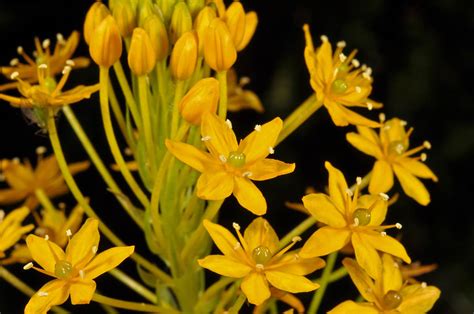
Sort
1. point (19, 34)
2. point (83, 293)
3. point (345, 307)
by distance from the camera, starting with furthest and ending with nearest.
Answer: point (19, 34) → point (345, 307) → point (83, 293)

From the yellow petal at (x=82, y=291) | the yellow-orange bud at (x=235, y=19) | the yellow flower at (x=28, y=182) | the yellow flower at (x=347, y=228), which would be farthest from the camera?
the yellow flower at (x=28, y=182)

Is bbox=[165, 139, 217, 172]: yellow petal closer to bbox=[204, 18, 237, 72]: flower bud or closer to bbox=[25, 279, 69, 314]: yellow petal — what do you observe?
bbox=[204, 18, 237, 72]: flower bud

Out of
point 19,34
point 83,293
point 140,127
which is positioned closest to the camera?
point 83,293

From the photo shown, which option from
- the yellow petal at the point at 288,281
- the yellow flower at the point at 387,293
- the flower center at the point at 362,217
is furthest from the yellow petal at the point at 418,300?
the yellow petal at the point at 288,281

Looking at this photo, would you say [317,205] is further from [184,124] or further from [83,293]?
[83,293]

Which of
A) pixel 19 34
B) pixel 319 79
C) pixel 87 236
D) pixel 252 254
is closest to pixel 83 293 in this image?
pixel 87 236

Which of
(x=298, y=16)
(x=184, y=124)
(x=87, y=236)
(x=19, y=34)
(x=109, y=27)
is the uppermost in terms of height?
(x=19, y=34)

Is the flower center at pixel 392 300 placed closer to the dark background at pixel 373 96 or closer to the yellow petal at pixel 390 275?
the yellow petal at pixel 390 275
